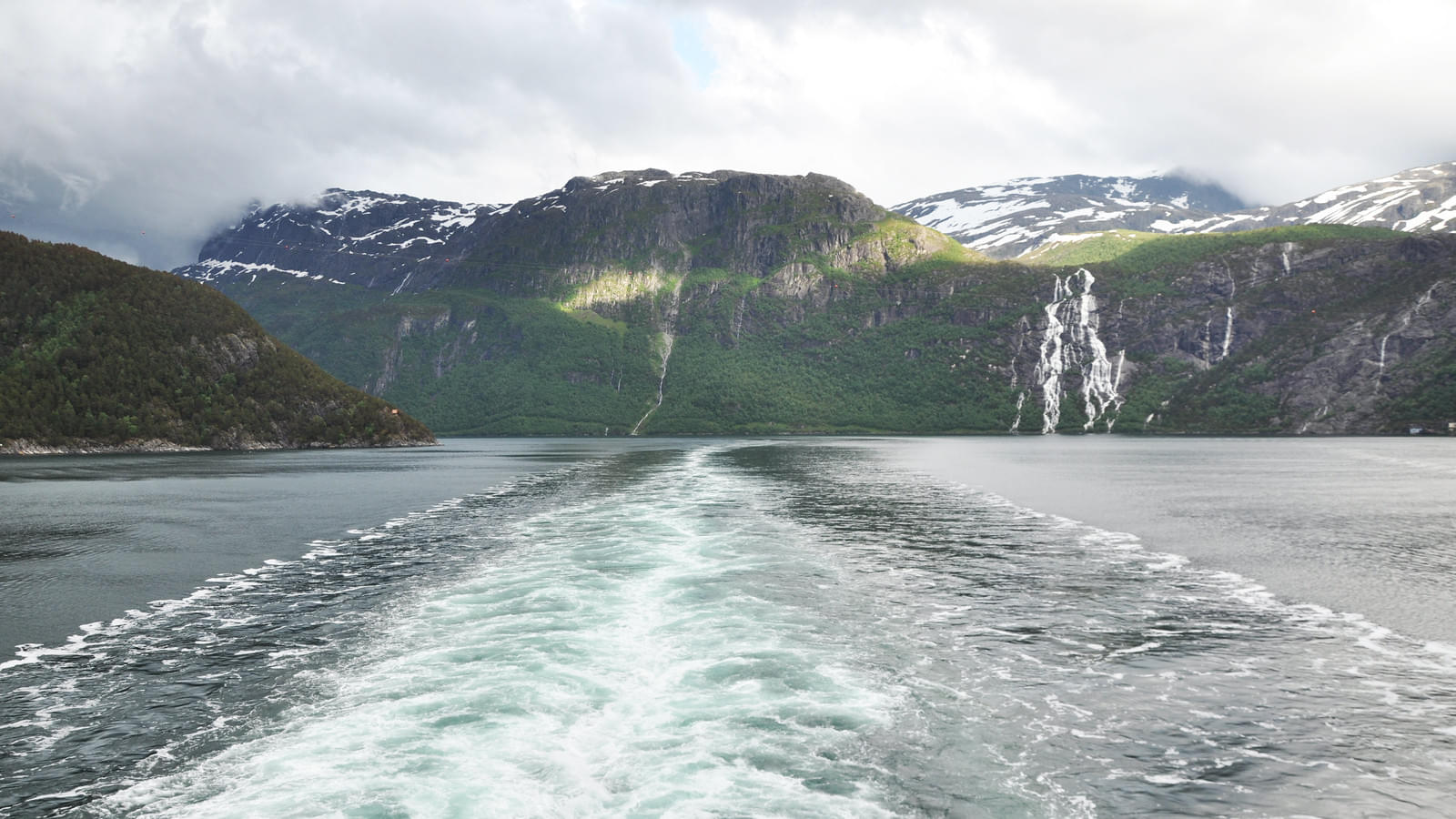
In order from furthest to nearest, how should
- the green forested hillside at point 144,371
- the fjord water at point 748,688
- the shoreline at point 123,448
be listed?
the green forested hillside at point 144,371 < the shoreline at point 123,448 < the fjord water at point 748,688

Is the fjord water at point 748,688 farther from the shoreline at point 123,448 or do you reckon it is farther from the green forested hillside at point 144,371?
the green forested hillside at point 144,371

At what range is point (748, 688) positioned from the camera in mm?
15227

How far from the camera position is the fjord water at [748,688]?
35.2 ft

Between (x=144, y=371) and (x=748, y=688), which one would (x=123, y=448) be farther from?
(x=748, y=688)

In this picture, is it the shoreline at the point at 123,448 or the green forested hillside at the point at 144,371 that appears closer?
the shoreline at the point at 123,448

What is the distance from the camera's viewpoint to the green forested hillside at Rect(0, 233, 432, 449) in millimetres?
136500

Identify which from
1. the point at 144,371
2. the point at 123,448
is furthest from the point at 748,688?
the point at 144,371

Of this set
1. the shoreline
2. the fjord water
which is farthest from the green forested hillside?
the fjord water

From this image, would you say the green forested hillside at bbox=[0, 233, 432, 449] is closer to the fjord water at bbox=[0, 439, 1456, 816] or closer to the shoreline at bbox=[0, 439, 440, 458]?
the shoreline at bbox=[0, 439, 440, 458]

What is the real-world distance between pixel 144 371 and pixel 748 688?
584 feet

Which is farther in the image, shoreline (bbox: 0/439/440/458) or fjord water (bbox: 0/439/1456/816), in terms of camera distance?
shoreline (bbox: 0/439/440/458)

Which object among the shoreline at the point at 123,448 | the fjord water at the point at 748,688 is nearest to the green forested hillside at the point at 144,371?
the shoreline at the point at 123,448

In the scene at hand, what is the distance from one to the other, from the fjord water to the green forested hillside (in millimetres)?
142456

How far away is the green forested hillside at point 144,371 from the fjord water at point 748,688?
14246 cm
